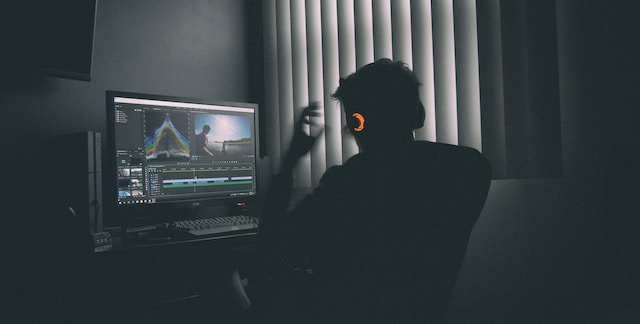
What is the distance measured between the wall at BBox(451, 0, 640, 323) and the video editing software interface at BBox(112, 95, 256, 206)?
111 cm

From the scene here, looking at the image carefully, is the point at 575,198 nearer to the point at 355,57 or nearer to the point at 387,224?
the point at 387,224

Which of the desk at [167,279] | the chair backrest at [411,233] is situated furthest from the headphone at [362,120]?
the desk at [167,279]

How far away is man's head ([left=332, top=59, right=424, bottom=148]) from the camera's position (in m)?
1.05

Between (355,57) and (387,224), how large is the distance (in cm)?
148

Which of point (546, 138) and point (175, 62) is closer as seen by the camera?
point (546, 138)

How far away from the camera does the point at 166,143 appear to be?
188cm

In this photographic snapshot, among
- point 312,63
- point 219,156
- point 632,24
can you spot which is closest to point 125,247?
point 219,156

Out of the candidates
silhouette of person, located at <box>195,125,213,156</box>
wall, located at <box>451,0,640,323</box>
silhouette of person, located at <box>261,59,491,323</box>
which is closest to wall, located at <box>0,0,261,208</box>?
silhouette of person, located at <box>195,125,213,156</box>

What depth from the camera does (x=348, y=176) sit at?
38.7 inches

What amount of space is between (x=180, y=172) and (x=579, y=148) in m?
1.55

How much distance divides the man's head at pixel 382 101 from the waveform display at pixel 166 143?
1.05 metres

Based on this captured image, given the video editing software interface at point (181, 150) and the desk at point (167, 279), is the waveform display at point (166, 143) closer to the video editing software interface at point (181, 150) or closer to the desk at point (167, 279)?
the video editing software interface at point (181, 150)

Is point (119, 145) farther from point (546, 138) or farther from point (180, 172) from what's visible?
point (546, 138)

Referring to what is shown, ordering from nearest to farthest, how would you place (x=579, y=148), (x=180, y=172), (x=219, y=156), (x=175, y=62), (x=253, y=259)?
(x=253, y=259), (x=579, y=148), (x=180, y=172), (x=219, y=156), (x=175, y=62)
